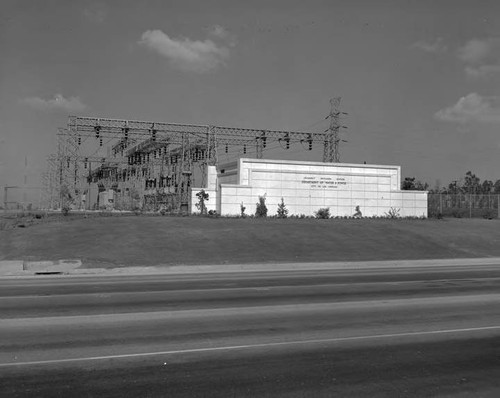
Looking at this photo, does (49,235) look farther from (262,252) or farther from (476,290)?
(476,290)

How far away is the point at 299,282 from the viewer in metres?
17.0

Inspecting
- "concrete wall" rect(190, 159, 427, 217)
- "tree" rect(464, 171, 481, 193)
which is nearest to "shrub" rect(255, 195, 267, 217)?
"concrete wall" rect(190, 159, 427, 217)

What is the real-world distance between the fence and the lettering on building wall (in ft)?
46.5

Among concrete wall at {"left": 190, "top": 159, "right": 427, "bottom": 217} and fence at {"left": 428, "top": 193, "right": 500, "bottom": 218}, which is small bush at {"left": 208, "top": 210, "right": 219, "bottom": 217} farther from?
fence at {"left": 428, "top": 193, "right": 500, "bottom": 218}

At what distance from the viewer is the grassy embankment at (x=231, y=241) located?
24.6 meters

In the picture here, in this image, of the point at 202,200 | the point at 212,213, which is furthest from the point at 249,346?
the point at 202,200

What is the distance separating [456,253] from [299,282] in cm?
1595

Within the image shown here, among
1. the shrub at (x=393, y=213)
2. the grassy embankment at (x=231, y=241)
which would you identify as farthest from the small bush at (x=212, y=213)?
the shrub at (x=393, y=213)

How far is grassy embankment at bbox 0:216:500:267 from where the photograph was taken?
24578 millimetres

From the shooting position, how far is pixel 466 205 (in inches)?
2308

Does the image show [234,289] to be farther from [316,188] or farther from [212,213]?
[316,188]

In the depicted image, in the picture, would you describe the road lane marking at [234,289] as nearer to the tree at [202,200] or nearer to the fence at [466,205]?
the tree at [202,200]

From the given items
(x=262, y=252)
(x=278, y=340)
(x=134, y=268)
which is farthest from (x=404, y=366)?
(x=262, y=252)

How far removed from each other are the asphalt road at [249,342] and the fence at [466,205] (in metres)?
42.7
